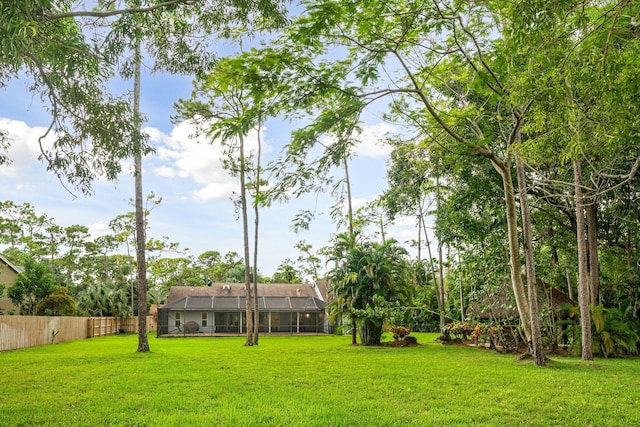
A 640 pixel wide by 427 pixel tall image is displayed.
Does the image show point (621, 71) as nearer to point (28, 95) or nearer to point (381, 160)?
point (28, 95)

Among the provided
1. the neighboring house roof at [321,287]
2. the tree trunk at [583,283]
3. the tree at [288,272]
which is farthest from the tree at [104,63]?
the tree at [288,272]

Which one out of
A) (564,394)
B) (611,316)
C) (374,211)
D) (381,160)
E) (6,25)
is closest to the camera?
(6,25)

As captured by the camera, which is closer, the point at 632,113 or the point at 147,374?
the point at 632,113

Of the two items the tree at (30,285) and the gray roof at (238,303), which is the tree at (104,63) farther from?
the gray roof at (238,303)

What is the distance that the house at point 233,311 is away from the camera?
3466cm

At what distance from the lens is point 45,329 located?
902 inches

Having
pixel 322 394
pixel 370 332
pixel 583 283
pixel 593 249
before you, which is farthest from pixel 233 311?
pixel 322 394

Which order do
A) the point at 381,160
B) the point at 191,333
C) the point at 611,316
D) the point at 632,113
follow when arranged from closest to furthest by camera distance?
the point at 632,113 → the point at 611,316 → the point at 381,160 → the point at 191,333

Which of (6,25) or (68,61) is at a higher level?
(68,61)

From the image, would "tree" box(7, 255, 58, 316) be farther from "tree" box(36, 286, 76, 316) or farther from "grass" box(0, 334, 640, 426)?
"grass" box(0, 334, 640, 426)

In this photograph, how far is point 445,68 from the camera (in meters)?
10.0

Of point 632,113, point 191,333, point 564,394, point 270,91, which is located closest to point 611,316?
point 564,394

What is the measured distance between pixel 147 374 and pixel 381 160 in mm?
15490

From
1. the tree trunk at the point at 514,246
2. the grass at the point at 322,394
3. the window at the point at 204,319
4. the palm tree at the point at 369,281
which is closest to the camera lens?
the grass at the point at 322,394
